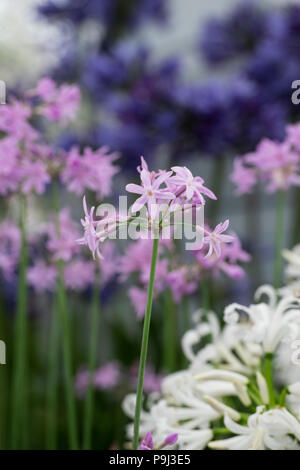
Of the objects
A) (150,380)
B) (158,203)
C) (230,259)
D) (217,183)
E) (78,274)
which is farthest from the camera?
(217,183)

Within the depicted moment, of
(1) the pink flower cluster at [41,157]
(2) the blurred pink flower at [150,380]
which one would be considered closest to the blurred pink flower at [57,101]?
(1) the pink flower cluster at [41,157]

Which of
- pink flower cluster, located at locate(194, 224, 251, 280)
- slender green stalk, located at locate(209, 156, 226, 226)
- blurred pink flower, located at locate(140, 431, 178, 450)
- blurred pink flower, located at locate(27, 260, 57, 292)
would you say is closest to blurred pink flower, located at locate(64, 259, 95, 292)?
blurred pink flower, located at locate(27, 260, 57, 292)

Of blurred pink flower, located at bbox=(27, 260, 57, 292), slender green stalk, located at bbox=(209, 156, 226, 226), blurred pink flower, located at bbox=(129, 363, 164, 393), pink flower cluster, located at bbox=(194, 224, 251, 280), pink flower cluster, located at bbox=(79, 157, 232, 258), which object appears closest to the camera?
pink flower cluster, located at bbox=(79, 157, 232, 258)

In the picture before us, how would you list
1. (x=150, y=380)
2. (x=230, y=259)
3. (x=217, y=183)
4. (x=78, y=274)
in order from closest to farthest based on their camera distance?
1. (x=230, y=259)
2. (x=78, y=274)
3. (x=150, y=380)
4. (x=217, y=183)

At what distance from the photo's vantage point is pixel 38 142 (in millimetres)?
412

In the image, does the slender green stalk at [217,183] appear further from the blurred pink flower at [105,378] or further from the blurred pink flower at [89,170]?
the blurred pink flower at [89,170]

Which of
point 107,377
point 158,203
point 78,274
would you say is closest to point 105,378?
point 107,377

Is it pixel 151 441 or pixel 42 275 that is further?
pixel 42 275

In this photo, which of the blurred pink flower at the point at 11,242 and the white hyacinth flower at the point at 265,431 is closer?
the white hyacinth flower at the point at 265,431

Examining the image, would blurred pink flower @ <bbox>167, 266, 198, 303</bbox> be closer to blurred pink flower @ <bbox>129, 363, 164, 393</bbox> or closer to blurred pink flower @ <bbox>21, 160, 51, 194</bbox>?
blurred pink flower @ <bbox>21, 160, 51, 194</bbox>

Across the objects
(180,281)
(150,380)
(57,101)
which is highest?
(57,101)

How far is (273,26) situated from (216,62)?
169mm

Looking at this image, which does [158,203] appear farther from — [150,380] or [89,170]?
[150,380]
